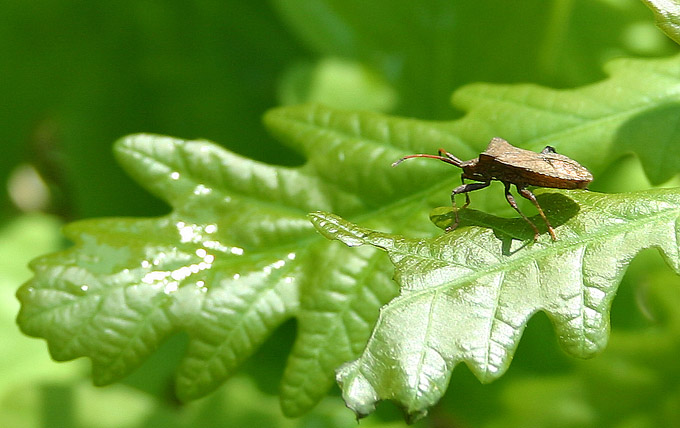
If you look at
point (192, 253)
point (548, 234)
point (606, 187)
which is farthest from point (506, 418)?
point (192, 253)

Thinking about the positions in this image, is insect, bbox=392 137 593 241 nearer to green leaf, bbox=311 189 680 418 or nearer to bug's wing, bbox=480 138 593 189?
bug's wing, bbox=480 138 593 189

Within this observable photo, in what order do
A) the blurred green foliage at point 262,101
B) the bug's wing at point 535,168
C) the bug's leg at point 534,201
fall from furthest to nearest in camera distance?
the blurred green foliage at point 262,101, the bug's wing at point 535,168, the bug's leg at point 534,201

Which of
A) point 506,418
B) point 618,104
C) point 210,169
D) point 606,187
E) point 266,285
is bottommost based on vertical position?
point 506,418

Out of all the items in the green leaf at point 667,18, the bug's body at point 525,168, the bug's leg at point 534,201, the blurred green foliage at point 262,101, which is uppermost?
the green leaf at point 667,18

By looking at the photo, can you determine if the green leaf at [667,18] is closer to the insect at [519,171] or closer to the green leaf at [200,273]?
the insect at [519,171]

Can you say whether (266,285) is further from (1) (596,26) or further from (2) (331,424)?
(1) (596,26)

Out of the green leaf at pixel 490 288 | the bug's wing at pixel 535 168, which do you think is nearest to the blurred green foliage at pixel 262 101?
the bug's wing at pixel 535 168
